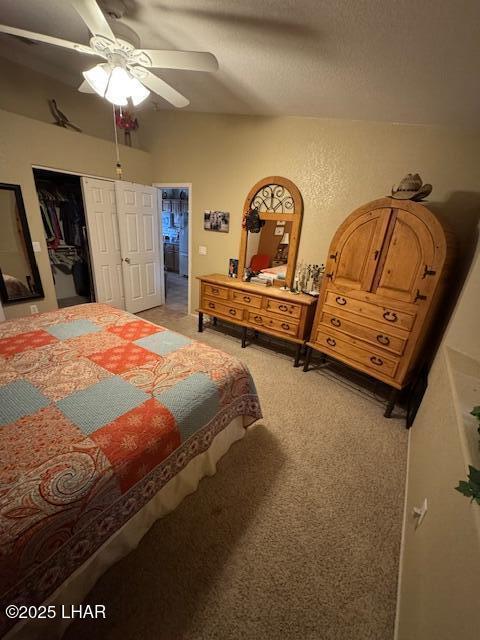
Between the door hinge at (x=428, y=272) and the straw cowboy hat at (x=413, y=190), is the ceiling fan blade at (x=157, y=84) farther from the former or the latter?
the door hinge at (x=428, y=272)

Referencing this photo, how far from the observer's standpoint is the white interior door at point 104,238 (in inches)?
130

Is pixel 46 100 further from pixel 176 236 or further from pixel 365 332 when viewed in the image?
pixel 365 332

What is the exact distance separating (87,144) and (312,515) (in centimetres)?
446

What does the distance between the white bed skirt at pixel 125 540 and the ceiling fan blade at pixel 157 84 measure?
2361 millimetres

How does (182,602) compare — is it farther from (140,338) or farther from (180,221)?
(180,221)

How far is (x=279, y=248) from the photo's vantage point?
10.0 feet

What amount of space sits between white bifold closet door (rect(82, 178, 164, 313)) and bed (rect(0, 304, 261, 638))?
2033 millimetres

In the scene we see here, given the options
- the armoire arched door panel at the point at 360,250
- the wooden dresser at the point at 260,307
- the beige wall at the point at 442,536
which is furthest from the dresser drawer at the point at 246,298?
the beige wall at the point at 442,536

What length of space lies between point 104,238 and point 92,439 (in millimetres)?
3352

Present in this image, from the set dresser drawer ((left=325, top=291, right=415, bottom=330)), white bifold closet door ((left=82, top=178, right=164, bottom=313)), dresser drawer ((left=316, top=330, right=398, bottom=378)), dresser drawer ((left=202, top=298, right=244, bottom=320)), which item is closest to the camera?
dresser drawer ((left=325, top=291, right=415, bottom=330))

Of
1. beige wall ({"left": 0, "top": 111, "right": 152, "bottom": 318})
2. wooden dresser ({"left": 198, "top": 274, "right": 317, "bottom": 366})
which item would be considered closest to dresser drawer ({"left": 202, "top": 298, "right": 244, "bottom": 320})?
wooden dresser ({"left": 198, "top": 274, "right": 317, "bottom": 366})

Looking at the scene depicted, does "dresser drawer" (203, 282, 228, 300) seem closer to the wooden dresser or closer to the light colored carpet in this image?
the wooden dresser

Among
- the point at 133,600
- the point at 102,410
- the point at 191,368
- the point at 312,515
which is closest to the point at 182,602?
the point at 133,600

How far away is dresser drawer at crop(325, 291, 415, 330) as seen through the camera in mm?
1946
